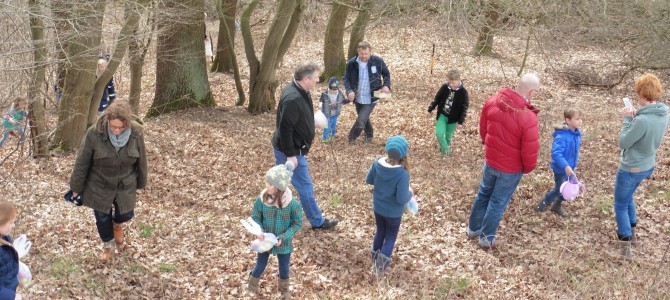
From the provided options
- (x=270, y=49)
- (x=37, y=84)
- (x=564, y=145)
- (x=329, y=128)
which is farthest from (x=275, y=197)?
(x=270, y=49)

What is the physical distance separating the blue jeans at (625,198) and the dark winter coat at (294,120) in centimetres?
353

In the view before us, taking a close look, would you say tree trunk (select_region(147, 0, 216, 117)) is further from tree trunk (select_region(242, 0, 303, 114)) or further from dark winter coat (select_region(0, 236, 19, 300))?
dark winter coat (select_region(0, 236, 19, 300))

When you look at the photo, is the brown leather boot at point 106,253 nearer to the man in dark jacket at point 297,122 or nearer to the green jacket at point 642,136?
the man in dark jacket at point 297,122

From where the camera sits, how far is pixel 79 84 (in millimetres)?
9609

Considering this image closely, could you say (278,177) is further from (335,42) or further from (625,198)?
(335,42)

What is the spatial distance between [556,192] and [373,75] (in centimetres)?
376

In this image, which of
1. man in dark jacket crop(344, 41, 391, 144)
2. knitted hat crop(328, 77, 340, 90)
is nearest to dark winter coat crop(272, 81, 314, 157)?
knitted hat crop(328, 77, 340, 90)

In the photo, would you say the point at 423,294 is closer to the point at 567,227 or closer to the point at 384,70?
the point at 567,227

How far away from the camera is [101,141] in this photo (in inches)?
209

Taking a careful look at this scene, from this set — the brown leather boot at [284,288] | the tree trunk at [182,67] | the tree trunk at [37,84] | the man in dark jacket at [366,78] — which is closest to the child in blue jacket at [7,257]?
the brown leather boot at [284,288]

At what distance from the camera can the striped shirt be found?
9.80 m

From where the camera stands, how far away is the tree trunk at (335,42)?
Result: 16516mm

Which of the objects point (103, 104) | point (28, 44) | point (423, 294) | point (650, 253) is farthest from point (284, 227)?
point (103, 104)

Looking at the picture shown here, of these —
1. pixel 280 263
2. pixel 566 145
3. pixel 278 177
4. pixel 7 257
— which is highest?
pixel 566 145
